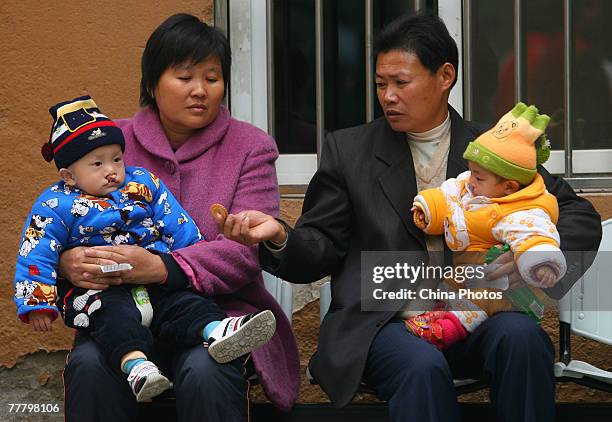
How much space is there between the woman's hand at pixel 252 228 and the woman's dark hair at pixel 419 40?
76 centimetres

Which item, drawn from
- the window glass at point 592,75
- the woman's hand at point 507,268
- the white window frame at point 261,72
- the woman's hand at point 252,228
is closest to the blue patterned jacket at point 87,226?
the woman's hand at point 252,228

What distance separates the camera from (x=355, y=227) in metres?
3.94

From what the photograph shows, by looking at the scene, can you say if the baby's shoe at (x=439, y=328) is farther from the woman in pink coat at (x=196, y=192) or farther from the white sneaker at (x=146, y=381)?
the white sneaker at (x=146, y=381)

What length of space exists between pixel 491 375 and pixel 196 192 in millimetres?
1191

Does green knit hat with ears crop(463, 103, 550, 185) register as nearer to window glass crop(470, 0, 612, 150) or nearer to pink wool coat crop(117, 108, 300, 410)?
pink wool coat crop(117, 108, 300, 410)

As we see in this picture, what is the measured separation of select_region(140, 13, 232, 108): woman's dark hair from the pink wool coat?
0.19m

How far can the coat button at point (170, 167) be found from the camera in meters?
4.00

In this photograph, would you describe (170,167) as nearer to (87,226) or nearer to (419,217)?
(87,226)

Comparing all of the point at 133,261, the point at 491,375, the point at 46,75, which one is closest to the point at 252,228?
the point at 133,261

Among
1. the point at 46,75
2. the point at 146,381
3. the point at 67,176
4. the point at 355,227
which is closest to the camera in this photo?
the point at 146,381

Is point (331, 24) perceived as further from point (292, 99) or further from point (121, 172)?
point (121, 172)

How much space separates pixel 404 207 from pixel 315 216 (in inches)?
11.8

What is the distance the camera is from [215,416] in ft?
11.4

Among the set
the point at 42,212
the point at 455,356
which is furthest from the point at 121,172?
the point at 455,356
